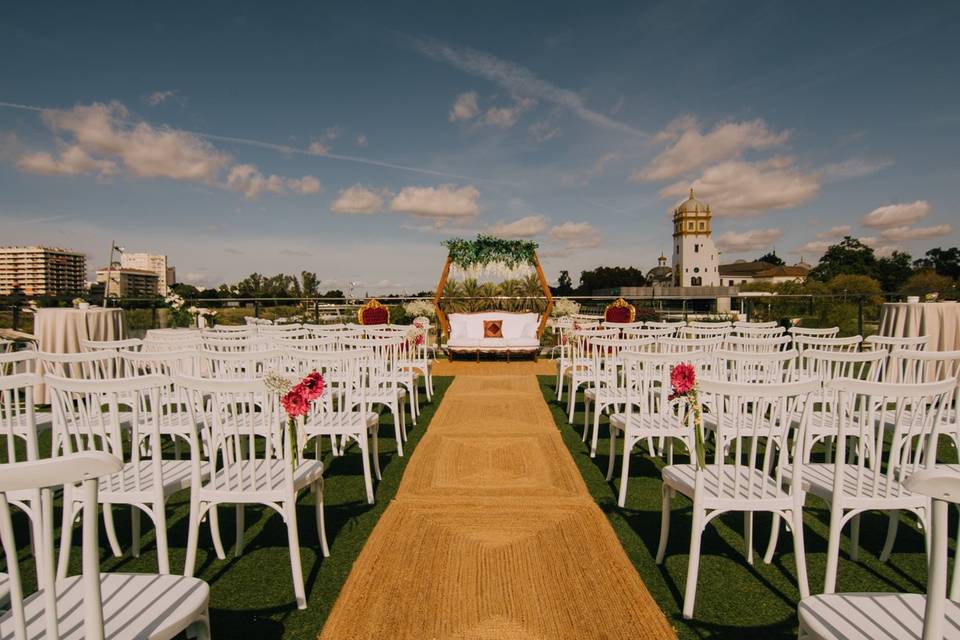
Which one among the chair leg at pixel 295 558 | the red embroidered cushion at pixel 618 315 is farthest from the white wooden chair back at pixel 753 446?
the red embroidered cushion at pixel 618 315

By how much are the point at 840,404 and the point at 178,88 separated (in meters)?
17.3

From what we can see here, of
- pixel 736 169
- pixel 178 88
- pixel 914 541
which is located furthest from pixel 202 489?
pixel 736 169

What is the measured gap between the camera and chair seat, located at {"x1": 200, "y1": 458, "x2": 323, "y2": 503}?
2.21 metres

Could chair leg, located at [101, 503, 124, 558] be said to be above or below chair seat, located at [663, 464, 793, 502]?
below

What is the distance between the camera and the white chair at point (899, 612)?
933mm

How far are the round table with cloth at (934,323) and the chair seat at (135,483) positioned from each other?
743cm

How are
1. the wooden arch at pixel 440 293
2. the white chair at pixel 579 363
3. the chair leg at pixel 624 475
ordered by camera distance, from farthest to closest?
the wooden arch at pixel 440 293, the white chair at pixel 579 363, the chair leg at pixel 624 475

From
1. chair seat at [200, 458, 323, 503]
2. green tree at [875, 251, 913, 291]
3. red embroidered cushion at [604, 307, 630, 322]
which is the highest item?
green tree at [875, 251, 913, 291]

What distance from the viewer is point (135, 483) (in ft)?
7.19

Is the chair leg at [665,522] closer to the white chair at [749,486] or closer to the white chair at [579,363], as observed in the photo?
the white chair at [749,486]

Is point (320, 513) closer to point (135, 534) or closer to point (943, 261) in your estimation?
point (135, 534)

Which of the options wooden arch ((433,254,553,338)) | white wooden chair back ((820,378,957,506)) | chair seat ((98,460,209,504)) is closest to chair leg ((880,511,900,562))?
white wooden chair back ((820,378,957,506))

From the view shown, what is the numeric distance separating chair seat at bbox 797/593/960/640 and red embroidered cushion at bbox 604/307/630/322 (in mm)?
9080

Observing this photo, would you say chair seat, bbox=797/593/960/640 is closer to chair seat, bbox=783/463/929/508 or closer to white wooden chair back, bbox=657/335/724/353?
chair seat, bbox=783/463/929/508
